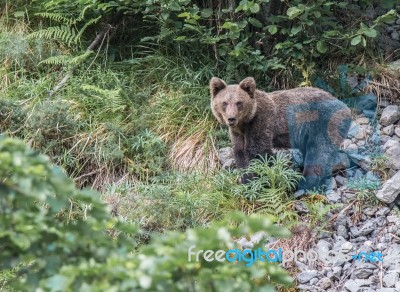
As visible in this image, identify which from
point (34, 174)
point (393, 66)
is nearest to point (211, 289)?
point (34, 174)

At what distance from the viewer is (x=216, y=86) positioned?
271 inches

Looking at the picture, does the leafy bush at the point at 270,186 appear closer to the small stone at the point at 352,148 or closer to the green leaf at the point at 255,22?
the small stone at the point at 352,148

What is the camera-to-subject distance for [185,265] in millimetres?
2643

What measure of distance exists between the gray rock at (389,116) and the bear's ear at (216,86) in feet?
5.38

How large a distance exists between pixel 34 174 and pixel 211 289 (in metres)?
0.77

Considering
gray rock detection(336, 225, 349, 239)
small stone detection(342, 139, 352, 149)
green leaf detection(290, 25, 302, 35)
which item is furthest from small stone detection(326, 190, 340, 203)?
green leaf detection(290, 25, 302, 35)

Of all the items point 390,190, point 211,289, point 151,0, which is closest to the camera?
point 211,289

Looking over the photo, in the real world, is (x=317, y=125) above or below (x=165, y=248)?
below

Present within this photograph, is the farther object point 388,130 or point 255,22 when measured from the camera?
point 255,22

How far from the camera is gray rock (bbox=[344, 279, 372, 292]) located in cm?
529

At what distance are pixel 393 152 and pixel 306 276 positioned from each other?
1.80 meters

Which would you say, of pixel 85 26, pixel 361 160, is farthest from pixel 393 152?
pixel 85 26

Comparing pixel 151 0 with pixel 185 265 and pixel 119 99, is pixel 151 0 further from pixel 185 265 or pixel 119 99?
pixel 185 265

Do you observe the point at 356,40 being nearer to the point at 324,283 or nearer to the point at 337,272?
the point at 337,272
